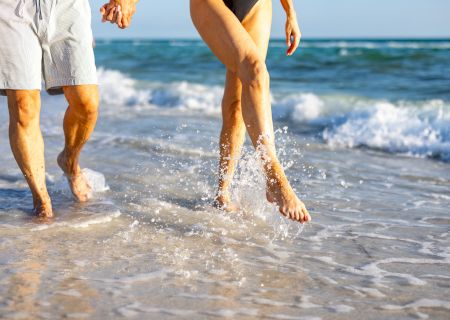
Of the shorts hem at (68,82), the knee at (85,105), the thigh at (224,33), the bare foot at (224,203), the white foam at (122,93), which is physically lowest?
the white foam at (122,93)

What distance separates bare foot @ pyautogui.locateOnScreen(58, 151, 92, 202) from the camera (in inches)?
177

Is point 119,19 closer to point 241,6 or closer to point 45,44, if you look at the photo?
point 45,44

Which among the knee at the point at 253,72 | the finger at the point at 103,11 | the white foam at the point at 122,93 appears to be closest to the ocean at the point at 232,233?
the knee at the point at 253,72

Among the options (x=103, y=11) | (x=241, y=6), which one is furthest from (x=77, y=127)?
(x=241, y=6)

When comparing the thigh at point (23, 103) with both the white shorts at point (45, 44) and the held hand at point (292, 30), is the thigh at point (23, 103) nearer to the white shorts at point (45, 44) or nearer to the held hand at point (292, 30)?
the white shorts at point (45, 44)

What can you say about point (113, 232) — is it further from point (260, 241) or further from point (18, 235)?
point (260, 241)

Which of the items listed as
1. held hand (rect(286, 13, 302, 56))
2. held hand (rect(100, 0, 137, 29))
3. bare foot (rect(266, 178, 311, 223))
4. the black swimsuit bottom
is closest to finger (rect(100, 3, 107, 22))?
held hand (rect(100, 0, 137, 29))

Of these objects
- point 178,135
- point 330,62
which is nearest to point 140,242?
point 178,135

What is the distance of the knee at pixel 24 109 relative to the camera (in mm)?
3781

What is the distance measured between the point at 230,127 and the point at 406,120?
4744 mm

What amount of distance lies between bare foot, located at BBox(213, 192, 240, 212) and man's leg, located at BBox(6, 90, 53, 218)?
1.04 meters

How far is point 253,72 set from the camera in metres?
3.65

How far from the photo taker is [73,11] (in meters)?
3.86

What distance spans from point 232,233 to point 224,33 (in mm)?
1113
